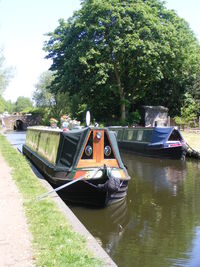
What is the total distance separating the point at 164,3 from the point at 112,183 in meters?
26.9

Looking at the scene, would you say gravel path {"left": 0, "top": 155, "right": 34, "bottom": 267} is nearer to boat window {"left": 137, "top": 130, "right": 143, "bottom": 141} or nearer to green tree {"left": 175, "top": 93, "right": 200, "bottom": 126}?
boat window {"left": 137, "top": 130, "right": 143, "bottom": 141}

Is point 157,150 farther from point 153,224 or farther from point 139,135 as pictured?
point 153,224

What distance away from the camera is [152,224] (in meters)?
7.72

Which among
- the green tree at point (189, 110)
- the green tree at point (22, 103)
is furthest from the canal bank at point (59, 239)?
the green tree at point (22, 103)

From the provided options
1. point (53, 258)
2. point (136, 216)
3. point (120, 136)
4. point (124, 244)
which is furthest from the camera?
point (120, 136)

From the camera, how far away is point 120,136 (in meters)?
25.3

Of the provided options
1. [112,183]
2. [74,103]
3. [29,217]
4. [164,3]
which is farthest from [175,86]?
[29,217]

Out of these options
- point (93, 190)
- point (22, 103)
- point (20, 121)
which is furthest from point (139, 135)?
point (22, 103)

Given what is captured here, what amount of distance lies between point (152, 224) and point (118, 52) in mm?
21600

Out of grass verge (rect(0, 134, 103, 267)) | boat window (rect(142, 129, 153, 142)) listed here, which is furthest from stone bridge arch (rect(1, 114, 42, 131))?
grass verge (rect(0, 134, 103, 267))

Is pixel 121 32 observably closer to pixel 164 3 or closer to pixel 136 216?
pixel 164 3

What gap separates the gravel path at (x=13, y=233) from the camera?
411 centimetres

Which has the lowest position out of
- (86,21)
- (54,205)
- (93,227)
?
(93,227)

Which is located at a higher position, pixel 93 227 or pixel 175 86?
pixel 175 86
